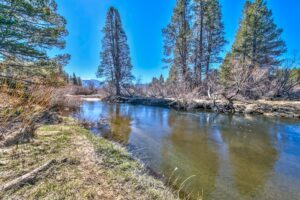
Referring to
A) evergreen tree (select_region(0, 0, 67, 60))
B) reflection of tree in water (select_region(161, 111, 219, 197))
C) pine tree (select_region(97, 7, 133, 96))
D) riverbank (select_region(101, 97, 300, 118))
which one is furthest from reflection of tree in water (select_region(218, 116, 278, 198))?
pine tree (select_region(97, 7, 133, 96))

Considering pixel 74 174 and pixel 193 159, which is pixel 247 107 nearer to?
pixel 193 159

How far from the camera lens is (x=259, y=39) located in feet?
63.2

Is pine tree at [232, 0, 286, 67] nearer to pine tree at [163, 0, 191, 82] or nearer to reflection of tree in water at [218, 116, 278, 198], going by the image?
pine tree at [163, 0, 191, 82]

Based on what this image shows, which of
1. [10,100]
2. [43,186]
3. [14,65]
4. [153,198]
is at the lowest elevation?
[153,198]

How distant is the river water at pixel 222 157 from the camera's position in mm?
3670

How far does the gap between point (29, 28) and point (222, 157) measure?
8635 millimetres

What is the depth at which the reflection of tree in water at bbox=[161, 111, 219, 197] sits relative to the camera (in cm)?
383

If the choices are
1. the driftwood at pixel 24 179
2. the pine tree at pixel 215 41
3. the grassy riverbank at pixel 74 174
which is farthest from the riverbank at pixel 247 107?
the driftwood at pixel 24 179

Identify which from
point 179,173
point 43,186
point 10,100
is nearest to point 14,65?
point 10,100

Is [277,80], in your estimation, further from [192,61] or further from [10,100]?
[10,100]

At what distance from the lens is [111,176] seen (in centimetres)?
301

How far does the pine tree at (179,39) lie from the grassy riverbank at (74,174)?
17.6m

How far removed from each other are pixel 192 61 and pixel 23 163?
2032cm

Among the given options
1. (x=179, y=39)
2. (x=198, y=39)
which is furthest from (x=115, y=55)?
(x=198, y=39)
